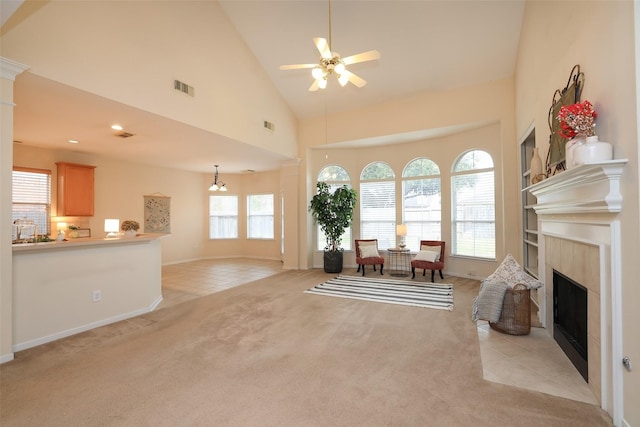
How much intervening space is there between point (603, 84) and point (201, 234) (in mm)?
9356

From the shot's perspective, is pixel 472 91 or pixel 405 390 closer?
pixel 405 390

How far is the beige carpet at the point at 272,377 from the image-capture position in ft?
6.53

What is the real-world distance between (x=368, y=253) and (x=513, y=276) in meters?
3.45

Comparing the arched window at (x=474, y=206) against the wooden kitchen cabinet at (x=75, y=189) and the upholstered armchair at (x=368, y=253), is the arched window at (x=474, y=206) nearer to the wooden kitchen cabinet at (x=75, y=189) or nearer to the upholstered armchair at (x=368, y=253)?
the upholstered armchair at (x=368, y=253)

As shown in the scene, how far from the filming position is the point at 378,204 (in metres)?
7.43

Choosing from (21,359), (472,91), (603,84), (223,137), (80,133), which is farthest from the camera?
(472,91)

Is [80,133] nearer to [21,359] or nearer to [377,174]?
[21,359]

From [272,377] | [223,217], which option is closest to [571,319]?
[272,377]

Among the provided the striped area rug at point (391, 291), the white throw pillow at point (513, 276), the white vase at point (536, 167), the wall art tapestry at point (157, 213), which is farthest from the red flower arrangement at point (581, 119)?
the wall art tapestry at point (157, 213)

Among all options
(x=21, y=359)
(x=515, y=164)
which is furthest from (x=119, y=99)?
(x=515, y=164)

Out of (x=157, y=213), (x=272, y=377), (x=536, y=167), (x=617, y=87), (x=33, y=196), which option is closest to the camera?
(x=617, y=87)

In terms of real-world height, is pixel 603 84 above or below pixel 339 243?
above

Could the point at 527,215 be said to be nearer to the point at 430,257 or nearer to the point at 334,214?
the point at 430,257

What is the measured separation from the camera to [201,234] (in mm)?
9320
